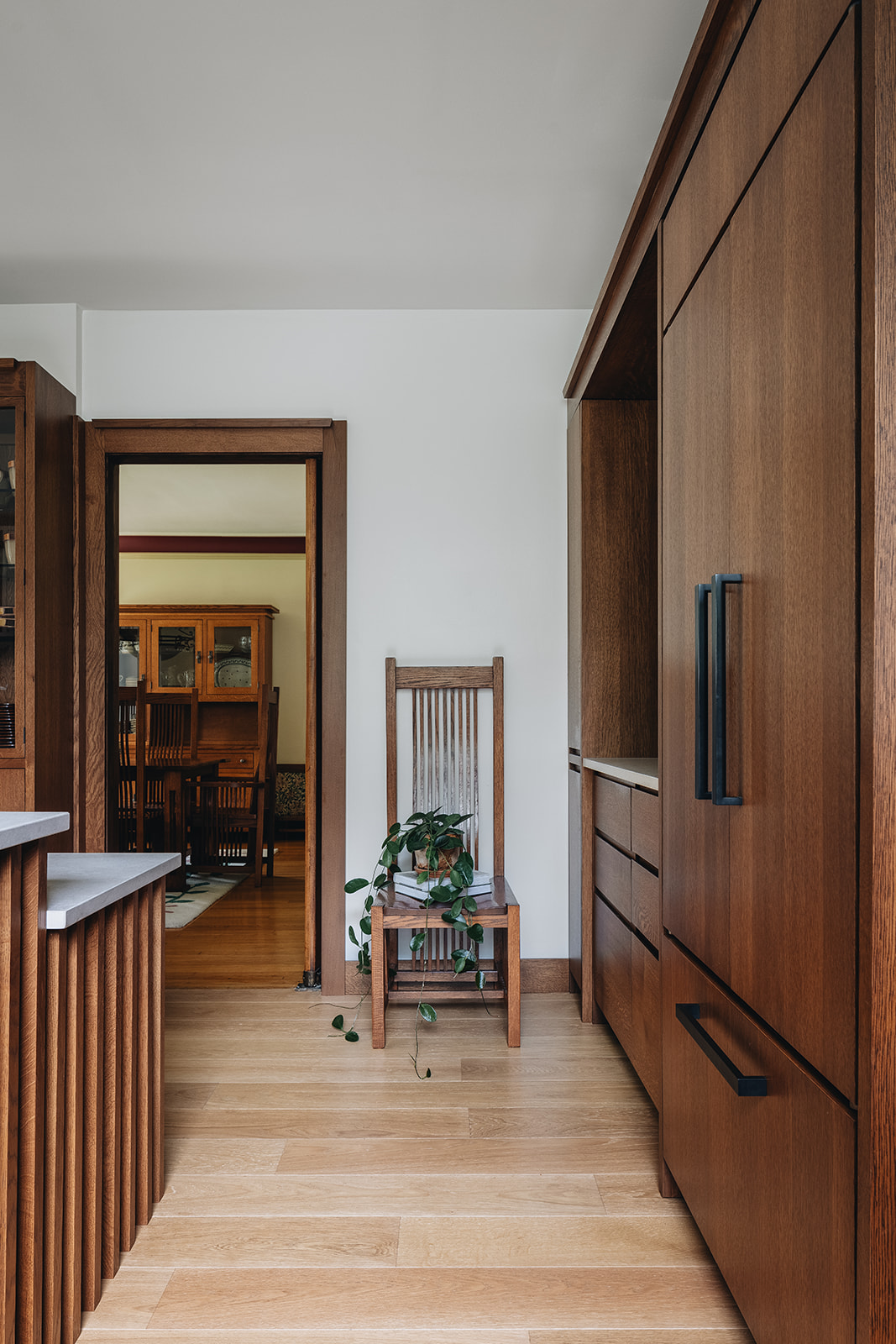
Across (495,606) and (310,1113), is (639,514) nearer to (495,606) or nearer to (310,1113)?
(495,606)

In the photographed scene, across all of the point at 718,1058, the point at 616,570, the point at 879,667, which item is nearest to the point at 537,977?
the point at 616,570

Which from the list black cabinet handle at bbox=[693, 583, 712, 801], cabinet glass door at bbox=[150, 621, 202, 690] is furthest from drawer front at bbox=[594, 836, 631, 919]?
cabinet glass door at bbox=[150, 621, 202, 690]

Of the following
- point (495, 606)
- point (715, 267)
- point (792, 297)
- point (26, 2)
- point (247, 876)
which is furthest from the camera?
point (247, 876)

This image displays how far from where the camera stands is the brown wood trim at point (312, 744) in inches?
121

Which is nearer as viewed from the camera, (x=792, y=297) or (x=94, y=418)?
(x=792, y=297)

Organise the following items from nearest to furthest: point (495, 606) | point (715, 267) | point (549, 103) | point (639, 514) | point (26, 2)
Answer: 1. point (715, 267)
2. point (26, 2)
3. point (549, 103)
4. point (639, 514)
5. point (495, 606)

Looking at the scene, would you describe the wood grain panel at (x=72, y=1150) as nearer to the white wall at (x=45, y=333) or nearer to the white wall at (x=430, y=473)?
the white wall at (x=430, y=473)

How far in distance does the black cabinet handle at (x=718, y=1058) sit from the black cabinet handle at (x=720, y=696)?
373 mm

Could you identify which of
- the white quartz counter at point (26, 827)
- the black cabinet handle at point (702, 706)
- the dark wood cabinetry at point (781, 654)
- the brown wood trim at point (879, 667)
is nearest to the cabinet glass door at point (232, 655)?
the dark wood cabinetry at point (781, 654)

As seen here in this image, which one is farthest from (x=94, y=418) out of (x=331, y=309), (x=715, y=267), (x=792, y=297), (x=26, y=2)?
(x=792, y=297)

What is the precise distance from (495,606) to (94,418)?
1620mm

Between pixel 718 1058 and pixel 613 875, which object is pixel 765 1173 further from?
pixel 613 875

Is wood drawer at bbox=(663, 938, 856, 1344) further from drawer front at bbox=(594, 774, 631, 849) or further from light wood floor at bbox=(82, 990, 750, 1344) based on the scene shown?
drawer front at bbox=(594, 774, 631, 849)

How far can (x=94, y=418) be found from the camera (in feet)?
10.2
